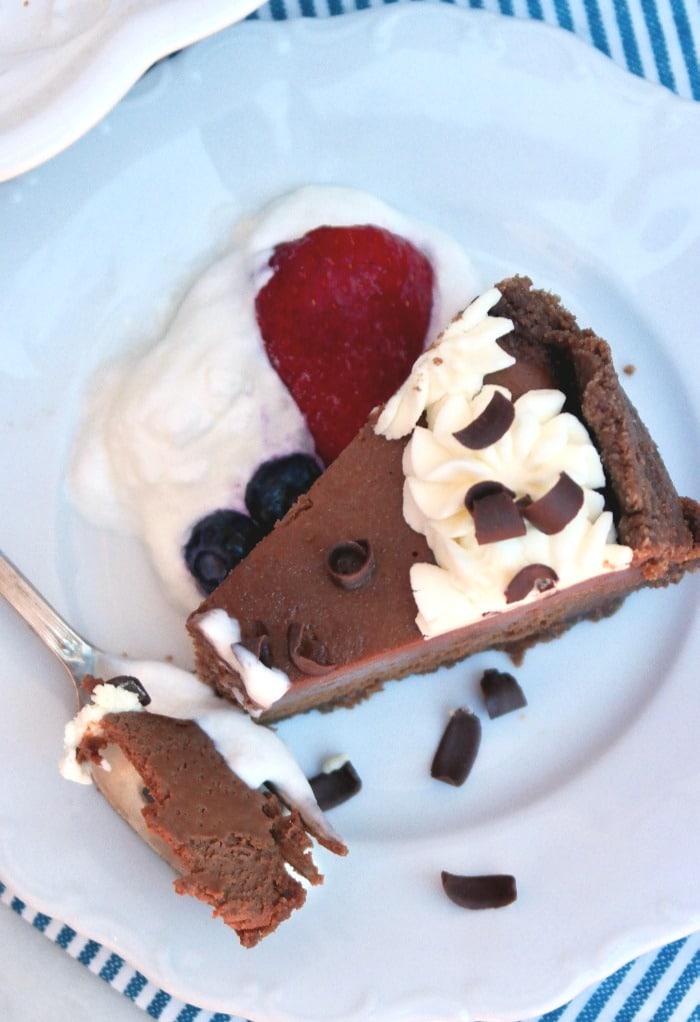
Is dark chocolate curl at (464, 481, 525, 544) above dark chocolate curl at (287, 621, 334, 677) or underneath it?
above

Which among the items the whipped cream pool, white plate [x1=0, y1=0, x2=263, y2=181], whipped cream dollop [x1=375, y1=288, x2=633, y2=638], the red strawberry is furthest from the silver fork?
white plate [x1=0, y1=0, x2=263, y2=181]

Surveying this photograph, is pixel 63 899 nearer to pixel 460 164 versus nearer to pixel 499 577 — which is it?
pixel 499 577

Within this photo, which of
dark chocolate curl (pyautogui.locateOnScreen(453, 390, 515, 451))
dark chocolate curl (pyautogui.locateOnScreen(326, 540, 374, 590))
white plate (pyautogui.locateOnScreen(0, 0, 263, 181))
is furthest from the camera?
dark chocolate curl (pyautogui.locateOnScreen(326, 540, 374, 590))

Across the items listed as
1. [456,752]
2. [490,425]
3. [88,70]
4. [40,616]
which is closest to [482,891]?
[456,752]

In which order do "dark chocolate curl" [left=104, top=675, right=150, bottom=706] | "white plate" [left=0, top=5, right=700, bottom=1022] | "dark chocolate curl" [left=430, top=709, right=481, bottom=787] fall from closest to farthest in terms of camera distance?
1. "dark chocolate curl" [left=104, top=675, right=150, bottom=706]
2. "white plate" [left=0, top=5, right=700, bottom=1022]
3. "dark chocolate curl" [left=430, top=709, right=481, bottom=787]

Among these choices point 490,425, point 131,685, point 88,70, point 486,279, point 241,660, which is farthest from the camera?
point 486,279

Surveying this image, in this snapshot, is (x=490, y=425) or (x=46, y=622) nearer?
(x=490, y=425)

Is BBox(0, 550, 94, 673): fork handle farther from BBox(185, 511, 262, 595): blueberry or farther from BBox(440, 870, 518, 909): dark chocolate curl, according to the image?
BBox(440, 870, 518, 909): dark chocolate curl

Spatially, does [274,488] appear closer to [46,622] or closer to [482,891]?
[46,622]
